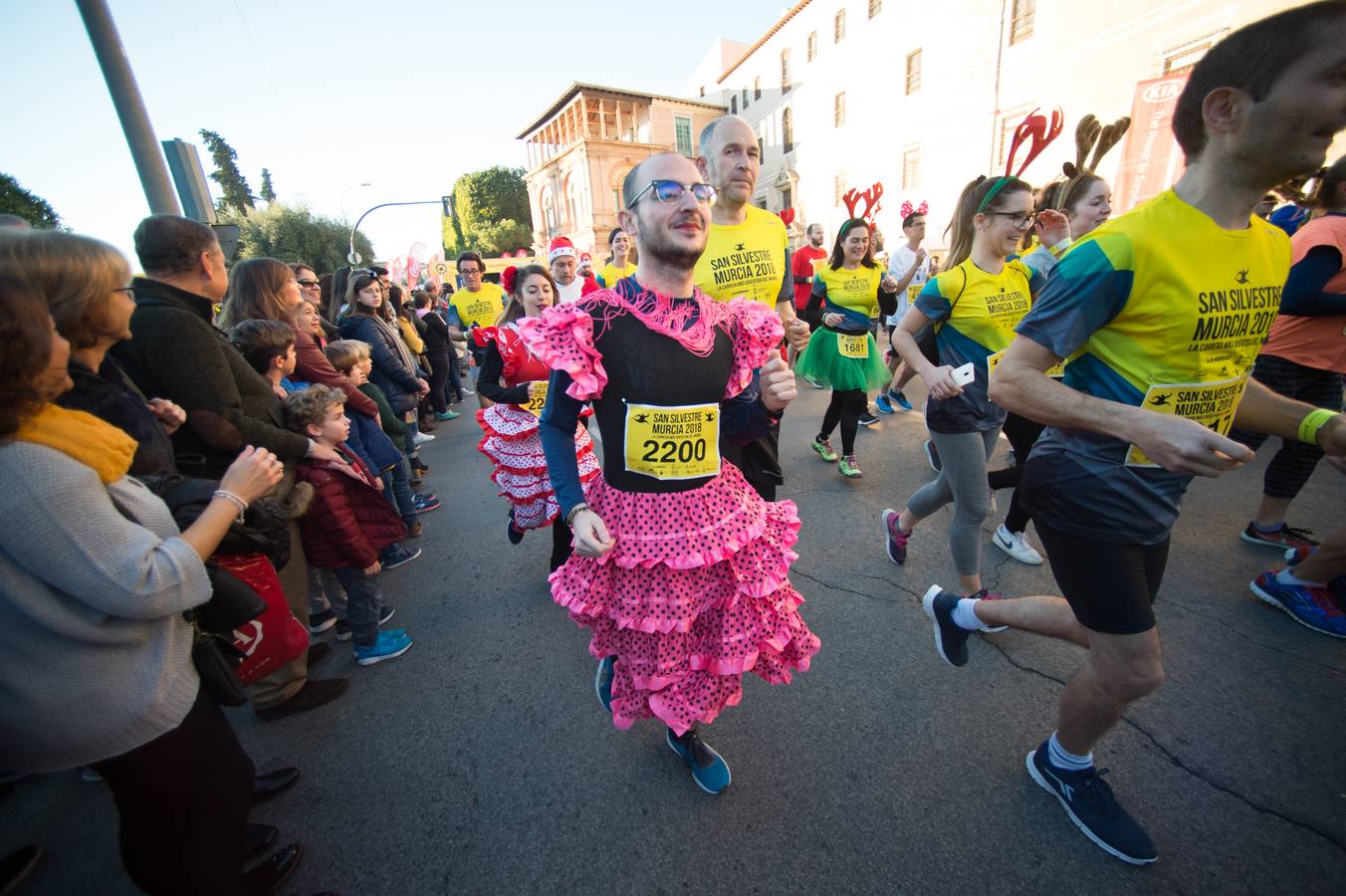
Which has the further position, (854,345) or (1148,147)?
(1148,147)

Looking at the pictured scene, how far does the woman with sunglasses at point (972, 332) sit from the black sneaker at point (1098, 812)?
1.01 meters

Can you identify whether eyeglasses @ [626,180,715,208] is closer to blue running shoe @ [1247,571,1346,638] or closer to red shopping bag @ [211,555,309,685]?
red shopping bag @ [211,555,309,685]

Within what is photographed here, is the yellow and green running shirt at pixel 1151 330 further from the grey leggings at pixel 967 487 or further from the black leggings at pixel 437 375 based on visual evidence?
the black leggings at pixel 437 375

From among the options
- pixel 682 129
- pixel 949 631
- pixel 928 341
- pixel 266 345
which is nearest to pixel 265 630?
pixel 266 345

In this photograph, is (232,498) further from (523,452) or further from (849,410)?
(849,410)

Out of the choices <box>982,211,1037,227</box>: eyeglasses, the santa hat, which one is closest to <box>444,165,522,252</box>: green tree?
the santa hat

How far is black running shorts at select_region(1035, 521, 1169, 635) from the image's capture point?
1532 millimetres

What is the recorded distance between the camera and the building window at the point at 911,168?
789 inches

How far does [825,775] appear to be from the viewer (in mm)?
2002

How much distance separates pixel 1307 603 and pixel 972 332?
6.94 feet

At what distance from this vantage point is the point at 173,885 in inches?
53.7

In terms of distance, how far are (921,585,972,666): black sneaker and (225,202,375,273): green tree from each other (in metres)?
23.7

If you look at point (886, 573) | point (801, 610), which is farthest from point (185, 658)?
point (886, 573)

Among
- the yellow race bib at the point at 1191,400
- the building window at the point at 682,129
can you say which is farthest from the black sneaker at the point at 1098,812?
the building window at the point at 682,129
